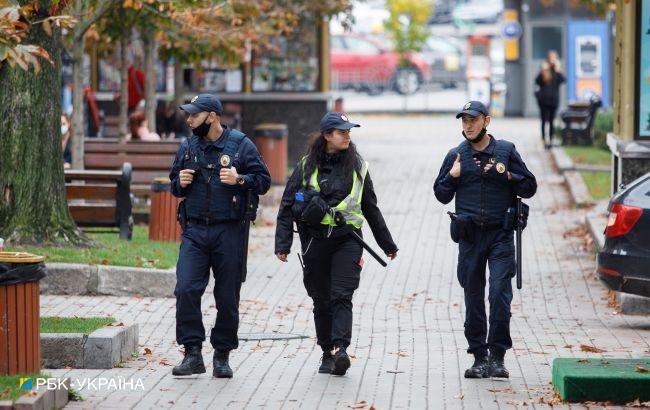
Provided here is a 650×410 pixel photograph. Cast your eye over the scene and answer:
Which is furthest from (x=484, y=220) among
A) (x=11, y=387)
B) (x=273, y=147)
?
(x=273, y=147)

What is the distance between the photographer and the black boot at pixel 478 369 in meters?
8.76

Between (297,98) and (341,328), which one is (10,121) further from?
(297,98)

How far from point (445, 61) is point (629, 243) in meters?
39.1

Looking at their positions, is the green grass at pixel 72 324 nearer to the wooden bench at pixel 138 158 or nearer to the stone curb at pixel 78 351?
the stone curb at pixel 78 351

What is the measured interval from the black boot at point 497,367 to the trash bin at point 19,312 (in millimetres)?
2853

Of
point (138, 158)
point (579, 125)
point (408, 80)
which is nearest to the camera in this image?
point (138, 158)

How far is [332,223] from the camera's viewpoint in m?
8.73

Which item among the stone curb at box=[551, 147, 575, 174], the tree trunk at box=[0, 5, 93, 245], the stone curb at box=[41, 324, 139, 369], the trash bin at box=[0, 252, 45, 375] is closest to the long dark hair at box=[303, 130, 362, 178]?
the stone curb at box=[41, 324, 139, 369]

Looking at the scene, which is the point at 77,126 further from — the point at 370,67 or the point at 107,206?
the point at 370,67

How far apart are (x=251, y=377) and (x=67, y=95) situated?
24.5 metres

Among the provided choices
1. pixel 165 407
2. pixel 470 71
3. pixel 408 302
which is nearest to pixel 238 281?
pixel 165 407

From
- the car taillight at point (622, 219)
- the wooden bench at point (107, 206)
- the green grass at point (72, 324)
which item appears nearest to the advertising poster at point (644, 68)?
the car taillight at point (622, 219)

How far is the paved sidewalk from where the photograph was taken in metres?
8.21

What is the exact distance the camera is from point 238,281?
28.9ft
